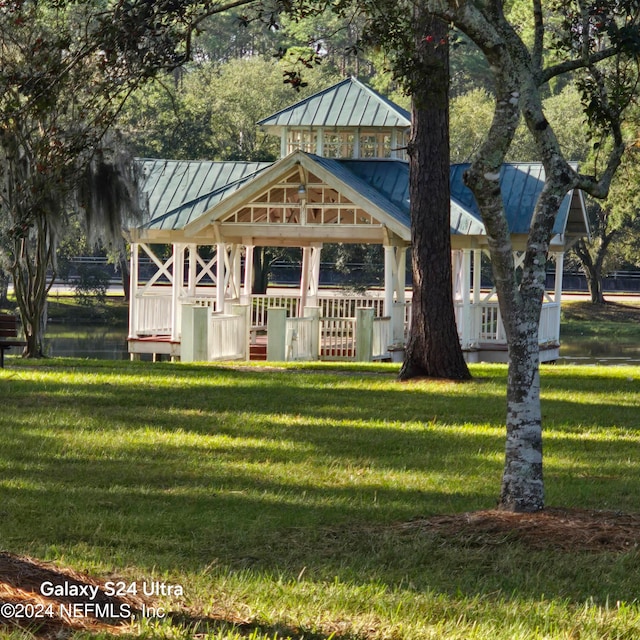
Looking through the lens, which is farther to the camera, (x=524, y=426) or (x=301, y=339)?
(x=301, y=339)

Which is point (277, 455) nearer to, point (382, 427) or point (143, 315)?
point (382, 427)

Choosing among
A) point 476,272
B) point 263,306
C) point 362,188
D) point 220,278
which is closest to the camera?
point 220,278

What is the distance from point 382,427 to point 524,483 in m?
4.48

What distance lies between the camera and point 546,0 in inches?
459

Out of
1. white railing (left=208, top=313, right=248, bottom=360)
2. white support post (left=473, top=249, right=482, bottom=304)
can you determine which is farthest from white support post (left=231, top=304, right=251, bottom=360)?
white support post (left=473, top=249, right=482, bottom=304)

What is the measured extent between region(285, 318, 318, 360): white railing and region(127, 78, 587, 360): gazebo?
0.04m

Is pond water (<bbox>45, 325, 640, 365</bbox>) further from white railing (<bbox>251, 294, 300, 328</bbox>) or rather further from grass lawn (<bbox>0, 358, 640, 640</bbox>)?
grass lawn (<bbox>0, 358, 640, 640</bbox>)

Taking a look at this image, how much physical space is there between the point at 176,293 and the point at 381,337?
15.9 feet

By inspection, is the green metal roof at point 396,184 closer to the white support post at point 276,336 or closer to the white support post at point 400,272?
the white support post at point 400,272

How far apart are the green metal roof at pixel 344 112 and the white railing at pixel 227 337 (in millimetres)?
Answer: 5876

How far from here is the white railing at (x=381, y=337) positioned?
25625 mm

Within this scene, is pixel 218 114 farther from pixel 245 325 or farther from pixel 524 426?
pixel 524 426

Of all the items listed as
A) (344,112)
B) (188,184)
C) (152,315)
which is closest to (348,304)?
(152,315)

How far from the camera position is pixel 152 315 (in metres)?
28.2
